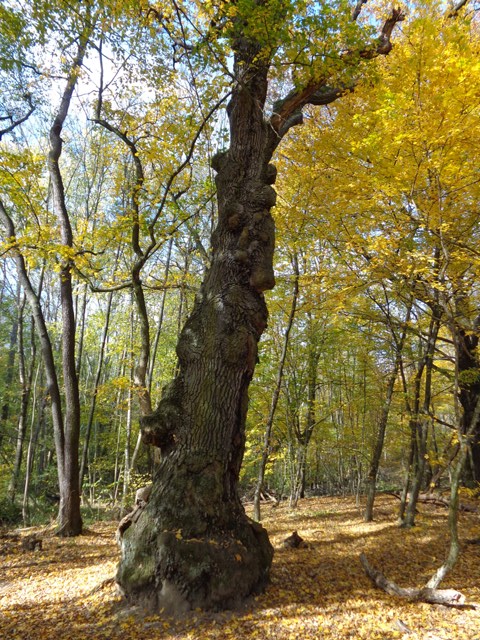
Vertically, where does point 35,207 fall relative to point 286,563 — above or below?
above

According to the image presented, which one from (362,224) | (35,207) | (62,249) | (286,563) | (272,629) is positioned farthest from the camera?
(35,207)

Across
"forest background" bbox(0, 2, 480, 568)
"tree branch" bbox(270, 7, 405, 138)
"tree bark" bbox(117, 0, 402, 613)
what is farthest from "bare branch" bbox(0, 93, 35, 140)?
"tree branch" bbox(270, 7, 405, 138)

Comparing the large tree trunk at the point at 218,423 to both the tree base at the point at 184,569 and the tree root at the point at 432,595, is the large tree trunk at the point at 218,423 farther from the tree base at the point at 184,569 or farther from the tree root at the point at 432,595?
the tree root at the point at 432,595

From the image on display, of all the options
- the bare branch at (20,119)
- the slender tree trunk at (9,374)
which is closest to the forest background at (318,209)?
the bare branch at (20,119)

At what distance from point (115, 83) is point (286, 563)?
684cm

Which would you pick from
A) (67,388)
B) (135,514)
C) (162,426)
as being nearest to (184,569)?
(135,514)

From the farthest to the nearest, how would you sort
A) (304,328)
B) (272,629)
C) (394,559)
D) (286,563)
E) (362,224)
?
(304,328) → (362,224) → (394,559) → (286,563) → (272,629)

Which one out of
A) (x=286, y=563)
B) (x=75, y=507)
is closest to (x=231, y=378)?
(x=286, y=563)

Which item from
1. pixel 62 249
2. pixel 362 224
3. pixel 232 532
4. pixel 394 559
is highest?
pixel 362 224

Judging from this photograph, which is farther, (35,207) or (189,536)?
(35,207)

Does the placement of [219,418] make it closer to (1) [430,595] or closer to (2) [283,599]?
(2) [283,599]

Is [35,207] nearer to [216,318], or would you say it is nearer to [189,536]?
[216,318]

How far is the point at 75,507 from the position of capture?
6176mm

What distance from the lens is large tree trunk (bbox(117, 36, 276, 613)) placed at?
2.88 meters
